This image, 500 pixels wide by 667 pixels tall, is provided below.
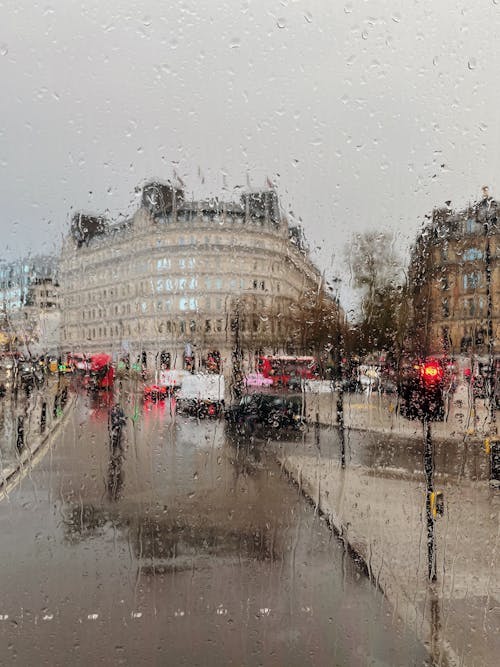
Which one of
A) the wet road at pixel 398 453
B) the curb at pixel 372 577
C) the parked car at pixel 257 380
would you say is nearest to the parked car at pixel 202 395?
the parked car at pixel 257 380

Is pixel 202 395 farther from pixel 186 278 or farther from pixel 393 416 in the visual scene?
pixel 393 416

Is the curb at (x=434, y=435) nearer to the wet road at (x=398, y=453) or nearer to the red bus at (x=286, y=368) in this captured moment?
the wet road at (x=398, y=453)

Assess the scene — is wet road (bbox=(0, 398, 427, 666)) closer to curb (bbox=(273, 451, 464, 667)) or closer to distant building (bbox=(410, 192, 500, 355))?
curb (bbox=(273, 451, 464, 667))

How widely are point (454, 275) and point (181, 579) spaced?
12.6m

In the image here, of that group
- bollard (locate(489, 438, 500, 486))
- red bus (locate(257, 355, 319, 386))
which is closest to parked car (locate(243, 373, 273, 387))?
red bus (locate(257, 355, 319, 386))

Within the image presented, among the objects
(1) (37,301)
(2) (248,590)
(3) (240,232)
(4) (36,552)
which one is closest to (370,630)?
(2) (248,590)

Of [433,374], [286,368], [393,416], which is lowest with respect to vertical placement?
[393,416]

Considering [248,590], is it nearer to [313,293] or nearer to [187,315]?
[187,315]

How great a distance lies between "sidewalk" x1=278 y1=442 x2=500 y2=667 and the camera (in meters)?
4.58

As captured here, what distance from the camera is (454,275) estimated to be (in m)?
16.1

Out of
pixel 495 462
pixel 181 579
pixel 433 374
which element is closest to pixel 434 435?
pixel 495 462

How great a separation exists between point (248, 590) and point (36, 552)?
2.41 meters

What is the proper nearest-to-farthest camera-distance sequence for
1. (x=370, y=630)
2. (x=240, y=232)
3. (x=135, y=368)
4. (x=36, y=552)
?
(x=370, y=630)
(x=36, y=552)
(x=240, y=232)
(x=135, y=368)

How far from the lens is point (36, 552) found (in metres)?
6.45
